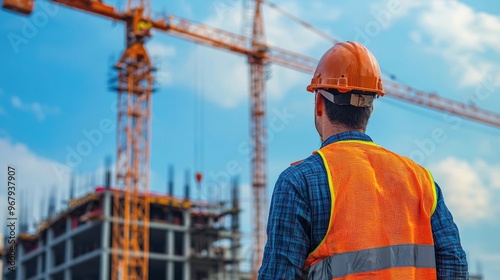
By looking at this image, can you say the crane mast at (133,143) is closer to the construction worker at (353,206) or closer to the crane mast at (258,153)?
the crane mast at (258,153)

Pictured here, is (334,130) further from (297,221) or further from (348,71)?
(297,221)

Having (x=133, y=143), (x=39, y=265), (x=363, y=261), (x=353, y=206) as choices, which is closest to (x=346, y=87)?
(x=353, y=206)

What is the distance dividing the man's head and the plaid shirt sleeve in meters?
0.40

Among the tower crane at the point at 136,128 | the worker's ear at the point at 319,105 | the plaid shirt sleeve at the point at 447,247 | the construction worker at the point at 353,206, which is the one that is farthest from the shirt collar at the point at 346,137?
the tower crane at the point at 136,128

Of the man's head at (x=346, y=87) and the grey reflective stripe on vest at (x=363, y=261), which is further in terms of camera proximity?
the man's head at (x=346, y=87)

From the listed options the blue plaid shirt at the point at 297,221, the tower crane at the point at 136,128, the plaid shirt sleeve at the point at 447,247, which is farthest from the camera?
the tower crane at the point at 136,128

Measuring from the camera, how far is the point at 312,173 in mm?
2615

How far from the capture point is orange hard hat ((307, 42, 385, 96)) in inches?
109

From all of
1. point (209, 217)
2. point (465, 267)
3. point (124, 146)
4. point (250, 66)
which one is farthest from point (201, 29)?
point (465, 267)

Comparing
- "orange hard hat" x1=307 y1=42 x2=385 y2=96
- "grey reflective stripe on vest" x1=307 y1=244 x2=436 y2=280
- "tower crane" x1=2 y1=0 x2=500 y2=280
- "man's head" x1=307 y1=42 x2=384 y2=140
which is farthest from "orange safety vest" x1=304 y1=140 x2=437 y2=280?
"tower crane" x1=2 y1=0 x2=500 y2=280

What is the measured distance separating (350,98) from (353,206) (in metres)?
0.42

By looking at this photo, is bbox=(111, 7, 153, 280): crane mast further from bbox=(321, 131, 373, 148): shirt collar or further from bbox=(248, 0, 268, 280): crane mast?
bbox=(321, 131, 373, 148): shirt collar

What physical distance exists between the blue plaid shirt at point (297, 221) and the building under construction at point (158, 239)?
5328cm

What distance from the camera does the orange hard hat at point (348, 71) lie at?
2.78 metres
